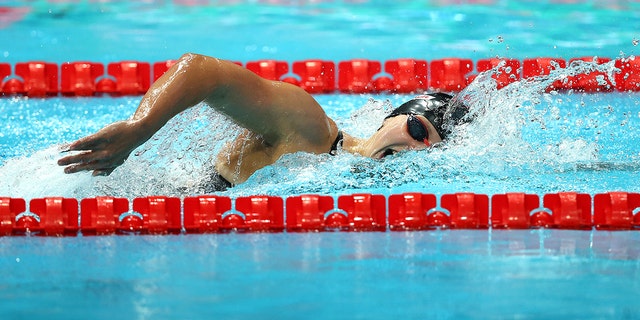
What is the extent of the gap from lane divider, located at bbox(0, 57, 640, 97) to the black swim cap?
1.64 metres

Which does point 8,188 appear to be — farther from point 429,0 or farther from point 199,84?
point 429,0

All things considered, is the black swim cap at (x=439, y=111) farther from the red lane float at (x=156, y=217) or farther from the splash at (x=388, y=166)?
the red lane float at (x=156, y=217)

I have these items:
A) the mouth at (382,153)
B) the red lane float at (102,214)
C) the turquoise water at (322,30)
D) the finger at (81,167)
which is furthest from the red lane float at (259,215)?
the turquoise water at (322,30)

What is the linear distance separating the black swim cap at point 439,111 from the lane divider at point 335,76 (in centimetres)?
164

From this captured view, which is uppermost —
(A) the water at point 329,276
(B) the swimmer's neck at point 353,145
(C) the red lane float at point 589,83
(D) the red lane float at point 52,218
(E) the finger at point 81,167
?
(C) the red lane float at point 589,83

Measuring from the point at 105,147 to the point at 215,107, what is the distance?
44cm

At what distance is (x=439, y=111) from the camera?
11.4ft

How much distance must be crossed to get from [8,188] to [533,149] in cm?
204

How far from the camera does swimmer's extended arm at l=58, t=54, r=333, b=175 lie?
273 cm

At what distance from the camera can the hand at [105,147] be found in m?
2.70

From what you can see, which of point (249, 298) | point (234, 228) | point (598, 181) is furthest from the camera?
point (598, 181)

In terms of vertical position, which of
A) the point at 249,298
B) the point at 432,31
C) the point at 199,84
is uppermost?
the point at 432,31

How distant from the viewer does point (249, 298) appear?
8.45 feet

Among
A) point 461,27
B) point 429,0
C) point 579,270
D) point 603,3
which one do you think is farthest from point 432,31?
point 579,270
